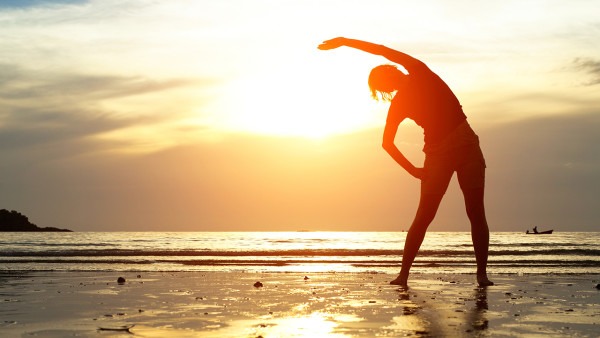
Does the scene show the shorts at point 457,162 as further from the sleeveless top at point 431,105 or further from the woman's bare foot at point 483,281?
the woman's bare foot at point 483,281

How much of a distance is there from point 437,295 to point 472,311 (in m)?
1.54

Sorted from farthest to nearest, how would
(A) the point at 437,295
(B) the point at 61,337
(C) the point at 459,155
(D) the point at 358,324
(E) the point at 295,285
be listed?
(E) the point at 295,285
(C) the point at 459,155
(A) the point at 437,295
(D) the point at 358,324
(B) the point at 61,337

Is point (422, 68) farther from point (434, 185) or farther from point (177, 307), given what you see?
point (177, 307)

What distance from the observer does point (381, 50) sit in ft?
27.8

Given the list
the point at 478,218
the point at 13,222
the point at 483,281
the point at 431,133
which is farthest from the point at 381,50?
the point at 13,222

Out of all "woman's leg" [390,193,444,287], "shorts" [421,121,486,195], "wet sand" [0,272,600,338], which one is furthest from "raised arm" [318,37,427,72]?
"wet sand" [0,272,600,338]

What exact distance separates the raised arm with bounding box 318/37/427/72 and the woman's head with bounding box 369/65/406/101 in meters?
0.12

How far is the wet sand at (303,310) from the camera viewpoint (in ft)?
15.8

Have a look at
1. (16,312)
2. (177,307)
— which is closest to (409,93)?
(177,307)

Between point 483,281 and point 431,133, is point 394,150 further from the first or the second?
point 483,281

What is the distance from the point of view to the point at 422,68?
8.44m

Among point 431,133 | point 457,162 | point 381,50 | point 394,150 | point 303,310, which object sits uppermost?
point 381,50

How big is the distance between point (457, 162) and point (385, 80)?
1327 millimetres

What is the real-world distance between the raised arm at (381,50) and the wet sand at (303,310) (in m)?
2.72
